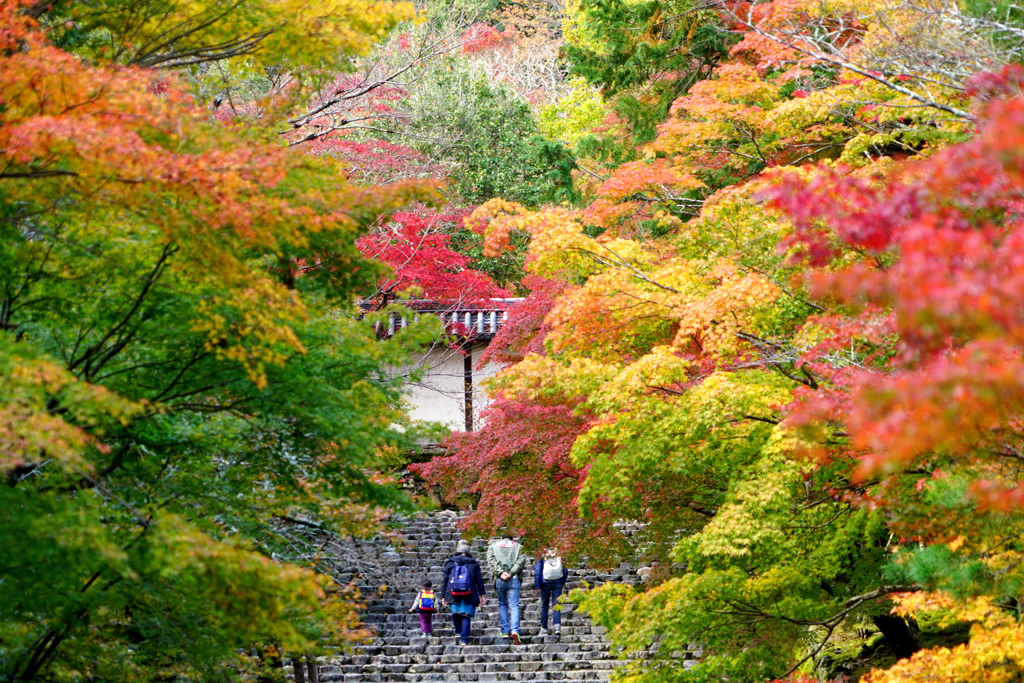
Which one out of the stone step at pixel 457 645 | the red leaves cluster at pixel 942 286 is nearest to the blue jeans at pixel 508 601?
the stone step at pixel 457 645

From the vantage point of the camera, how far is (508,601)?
15.1 metres

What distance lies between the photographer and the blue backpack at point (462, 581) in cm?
1444

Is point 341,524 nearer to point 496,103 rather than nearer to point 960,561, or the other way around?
point 960,561

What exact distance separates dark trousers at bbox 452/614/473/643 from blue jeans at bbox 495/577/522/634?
→ 0.53m

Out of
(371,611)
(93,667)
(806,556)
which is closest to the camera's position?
(93,667)

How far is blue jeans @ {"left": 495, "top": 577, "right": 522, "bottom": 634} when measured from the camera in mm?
14708

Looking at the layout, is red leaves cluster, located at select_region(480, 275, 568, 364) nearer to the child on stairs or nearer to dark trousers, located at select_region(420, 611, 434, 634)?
the child on stairs

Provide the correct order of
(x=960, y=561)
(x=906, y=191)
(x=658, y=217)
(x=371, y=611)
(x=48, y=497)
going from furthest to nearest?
(x=371, y=611)
(x=658, y=217)
(x=960, y=561)
(x=48, y=497)
(x=906, y=191)

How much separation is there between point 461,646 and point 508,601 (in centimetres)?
95

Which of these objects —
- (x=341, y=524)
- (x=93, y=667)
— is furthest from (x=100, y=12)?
(x=93, y=667)

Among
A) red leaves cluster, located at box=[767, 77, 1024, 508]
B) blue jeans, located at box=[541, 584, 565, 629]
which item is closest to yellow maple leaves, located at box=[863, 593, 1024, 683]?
red leaves cluster, located at box=[767, 77, 1024, 508]

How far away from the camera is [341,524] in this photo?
8.70 m

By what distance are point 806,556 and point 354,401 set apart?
15.4 feet

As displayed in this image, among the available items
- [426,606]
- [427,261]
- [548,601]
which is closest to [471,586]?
[426,606]
